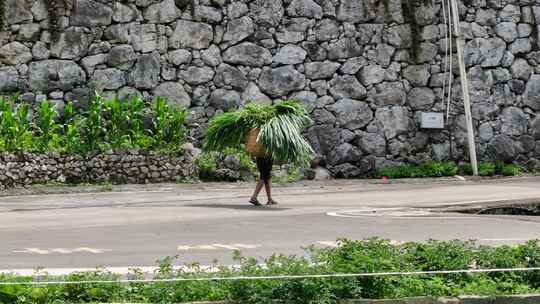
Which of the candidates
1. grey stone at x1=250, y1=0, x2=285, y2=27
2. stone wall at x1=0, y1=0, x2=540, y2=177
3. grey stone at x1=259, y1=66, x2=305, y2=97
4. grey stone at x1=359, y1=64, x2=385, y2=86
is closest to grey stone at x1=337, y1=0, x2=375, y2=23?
stone wall at x1=0, y1=0, x2=540, y2=177

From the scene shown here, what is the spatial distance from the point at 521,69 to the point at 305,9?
19.7 ft

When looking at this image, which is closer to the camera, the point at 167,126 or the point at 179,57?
the point at 167,126

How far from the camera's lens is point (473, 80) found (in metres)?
23.0

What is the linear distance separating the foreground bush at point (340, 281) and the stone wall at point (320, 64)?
1248 centimetres

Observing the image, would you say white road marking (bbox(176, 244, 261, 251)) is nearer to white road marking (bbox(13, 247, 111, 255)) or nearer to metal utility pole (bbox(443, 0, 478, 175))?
white road marking (bbox(13, 247, 111, 255))

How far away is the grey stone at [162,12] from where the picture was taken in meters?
20.6

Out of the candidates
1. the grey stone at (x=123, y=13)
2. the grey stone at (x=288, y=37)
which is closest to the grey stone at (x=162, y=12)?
the grey stone at (x=123, y=13)

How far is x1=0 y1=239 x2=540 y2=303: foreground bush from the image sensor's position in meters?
7.10

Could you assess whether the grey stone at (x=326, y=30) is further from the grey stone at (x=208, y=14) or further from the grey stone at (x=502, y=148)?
the grey stone at (x=502, y=148)

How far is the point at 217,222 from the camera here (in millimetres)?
12875

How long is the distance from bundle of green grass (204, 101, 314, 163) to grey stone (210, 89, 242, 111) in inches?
183

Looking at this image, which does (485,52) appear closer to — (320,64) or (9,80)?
(320,64)

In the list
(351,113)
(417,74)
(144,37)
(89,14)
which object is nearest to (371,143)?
(351,113)

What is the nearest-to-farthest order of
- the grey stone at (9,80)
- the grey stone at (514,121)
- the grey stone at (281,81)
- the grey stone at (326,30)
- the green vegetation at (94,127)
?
the green vegetation at (94,127)
the grey stone at (9,80)
the grey stone at (281,81)
the grey stone at (326,30)
the grey stone at (514,121)
